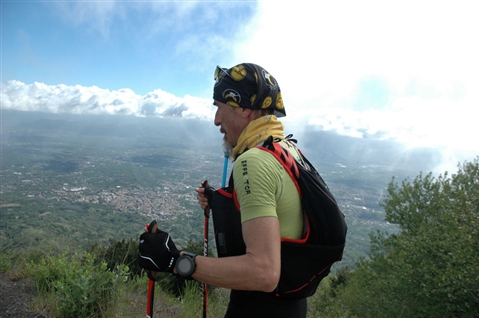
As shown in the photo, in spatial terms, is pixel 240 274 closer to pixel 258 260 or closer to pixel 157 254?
pixel 258 260

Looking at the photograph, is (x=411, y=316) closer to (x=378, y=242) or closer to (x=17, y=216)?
(x=378, y=242)

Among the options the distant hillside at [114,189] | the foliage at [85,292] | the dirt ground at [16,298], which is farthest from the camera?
the distant hillside at [114,189]

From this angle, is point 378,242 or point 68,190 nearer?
→ point 378,242

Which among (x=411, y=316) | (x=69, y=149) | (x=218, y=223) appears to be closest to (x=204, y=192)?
(x=218, y=223)

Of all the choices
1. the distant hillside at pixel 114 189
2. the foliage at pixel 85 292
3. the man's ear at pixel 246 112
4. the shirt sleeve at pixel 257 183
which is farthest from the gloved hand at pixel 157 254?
the distant hillside at pixel 114 189

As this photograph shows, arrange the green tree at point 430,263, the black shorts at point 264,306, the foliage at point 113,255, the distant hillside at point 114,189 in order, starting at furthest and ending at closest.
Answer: the distant hillside at point 114,189
the green tree at point 430,263
the foliage at point 113,255
the black shorts at point 264,306

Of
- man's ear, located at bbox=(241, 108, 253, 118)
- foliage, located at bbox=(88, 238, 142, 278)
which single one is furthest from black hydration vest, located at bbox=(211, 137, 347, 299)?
foliage, located at bbox=(88, 238, 142, 278)

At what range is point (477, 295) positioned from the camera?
736 cm

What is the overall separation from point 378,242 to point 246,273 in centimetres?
1865

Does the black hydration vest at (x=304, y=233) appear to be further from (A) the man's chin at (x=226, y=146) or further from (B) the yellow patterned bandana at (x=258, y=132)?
(A) the man's chin at (x=226, y=146)

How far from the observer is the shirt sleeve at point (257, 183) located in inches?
49.8

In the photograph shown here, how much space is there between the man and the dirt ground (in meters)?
2.72

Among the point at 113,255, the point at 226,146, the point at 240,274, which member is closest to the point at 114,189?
the point at 113,255

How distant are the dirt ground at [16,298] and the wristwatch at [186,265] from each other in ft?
8.53
